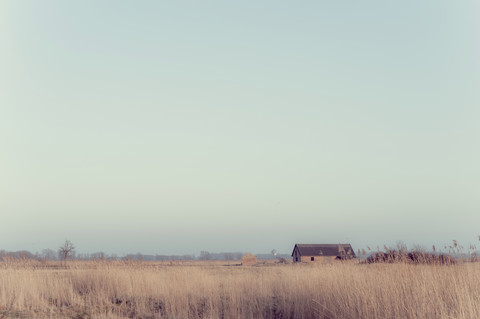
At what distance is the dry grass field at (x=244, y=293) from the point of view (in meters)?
8.10

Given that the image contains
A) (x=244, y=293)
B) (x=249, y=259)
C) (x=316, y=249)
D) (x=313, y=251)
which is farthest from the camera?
(x=316, y=249)

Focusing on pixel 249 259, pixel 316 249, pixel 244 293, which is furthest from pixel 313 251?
pixel 244 293

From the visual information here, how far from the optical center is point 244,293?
13664 mm

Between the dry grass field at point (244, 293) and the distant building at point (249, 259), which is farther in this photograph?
the distant building at point (249, 259)

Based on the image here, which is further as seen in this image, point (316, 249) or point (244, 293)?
point (316, 249)

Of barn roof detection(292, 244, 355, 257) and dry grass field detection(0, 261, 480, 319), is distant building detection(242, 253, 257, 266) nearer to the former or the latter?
barn roof detection(292, 244, 355, 257)

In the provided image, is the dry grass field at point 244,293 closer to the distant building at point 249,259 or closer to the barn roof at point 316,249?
the distant building at point 249,259

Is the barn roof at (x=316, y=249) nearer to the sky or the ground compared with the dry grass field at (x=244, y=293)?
nearer to the ground

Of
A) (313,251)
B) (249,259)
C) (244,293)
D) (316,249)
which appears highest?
(244,293)

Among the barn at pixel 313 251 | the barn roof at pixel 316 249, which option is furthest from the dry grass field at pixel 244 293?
the barn roof at pixel 316 249

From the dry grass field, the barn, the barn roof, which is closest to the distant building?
the barn

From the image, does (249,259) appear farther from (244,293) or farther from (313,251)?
(244,293)

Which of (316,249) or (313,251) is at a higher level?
(316,249)

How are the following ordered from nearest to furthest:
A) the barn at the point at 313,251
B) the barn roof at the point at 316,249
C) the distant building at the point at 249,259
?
the barn at the point at 313,251, the barn roof at the point at 316,249, the distant building at the point at 249,259
